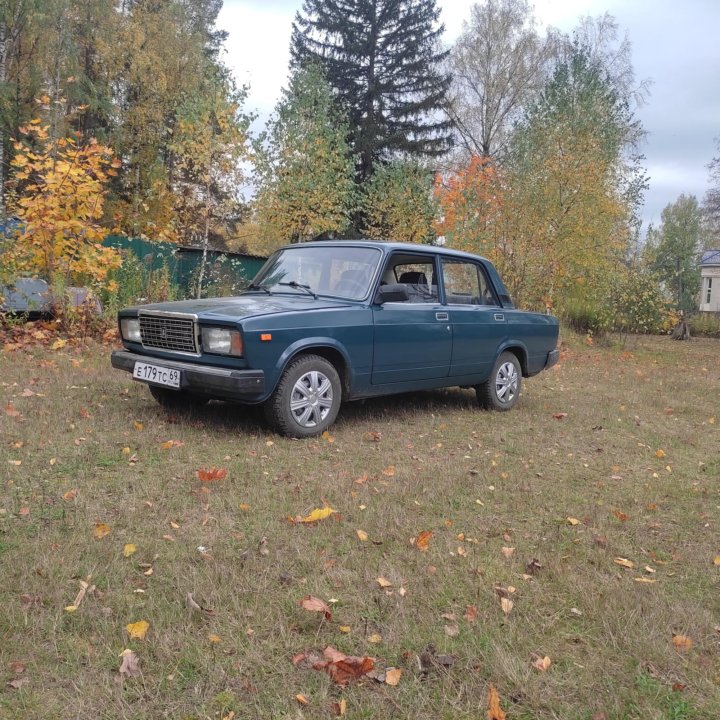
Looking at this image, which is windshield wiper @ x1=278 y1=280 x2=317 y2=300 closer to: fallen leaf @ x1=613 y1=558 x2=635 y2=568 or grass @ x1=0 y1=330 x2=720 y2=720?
grass @ x1=0 y1=330 x2=720 y2=720

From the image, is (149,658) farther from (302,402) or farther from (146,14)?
(146,14)

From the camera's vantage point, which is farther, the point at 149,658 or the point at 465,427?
the point at 465,427

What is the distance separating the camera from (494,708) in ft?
6.79

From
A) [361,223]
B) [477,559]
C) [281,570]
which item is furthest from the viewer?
[361,223]

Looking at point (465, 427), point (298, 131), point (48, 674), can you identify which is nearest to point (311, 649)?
point (48, 674)

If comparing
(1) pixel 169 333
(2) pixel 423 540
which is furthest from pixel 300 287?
(2) pixel 423 540

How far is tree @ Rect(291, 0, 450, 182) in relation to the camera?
30781 millimetres

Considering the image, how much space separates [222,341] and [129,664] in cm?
298

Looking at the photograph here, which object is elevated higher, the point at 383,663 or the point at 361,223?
the point at 361,223

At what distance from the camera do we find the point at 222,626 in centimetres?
247

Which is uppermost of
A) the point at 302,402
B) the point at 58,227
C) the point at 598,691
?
the point at 58,227

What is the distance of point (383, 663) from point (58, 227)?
8767mm

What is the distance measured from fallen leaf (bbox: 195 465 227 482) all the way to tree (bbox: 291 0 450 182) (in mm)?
28333

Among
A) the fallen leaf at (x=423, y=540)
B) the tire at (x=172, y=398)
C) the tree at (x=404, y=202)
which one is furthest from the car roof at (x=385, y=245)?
the tree at (x=404, y=202)
